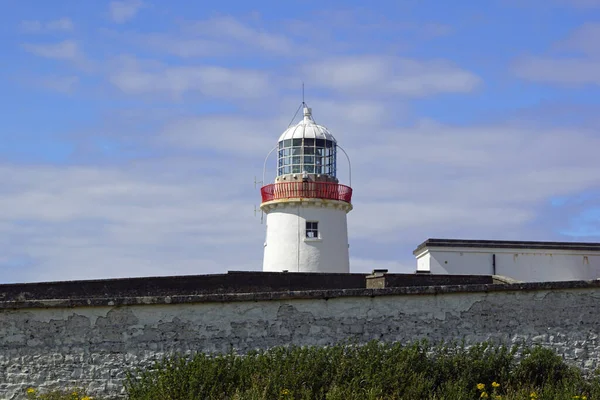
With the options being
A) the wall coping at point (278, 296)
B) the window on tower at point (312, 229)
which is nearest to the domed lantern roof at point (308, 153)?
the window on tower at point (312, 229)

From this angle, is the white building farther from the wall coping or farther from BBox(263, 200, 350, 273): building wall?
the wall coping

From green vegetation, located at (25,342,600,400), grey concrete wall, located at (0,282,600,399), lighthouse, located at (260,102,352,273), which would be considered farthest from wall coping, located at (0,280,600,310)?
lighthouse, located at (260,102,352,273)

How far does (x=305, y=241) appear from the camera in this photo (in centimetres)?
2714

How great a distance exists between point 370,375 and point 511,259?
13.5m

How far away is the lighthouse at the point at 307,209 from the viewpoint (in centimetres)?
2712

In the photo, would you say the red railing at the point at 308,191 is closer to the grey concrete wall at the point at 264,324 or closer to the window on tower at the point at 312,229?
the window on tower at the point at 312,229

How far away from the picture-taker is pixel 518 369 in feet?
48.3

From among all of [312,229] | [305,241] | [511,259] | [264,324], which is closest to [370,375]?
[264,324]

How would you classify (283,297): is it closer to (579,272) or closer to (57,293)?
(57,293)

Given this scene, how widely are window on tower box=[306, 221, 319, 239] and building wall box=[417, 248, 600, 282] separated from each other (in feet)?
9.39

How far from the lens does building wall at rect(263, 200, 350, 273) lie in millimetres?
27031

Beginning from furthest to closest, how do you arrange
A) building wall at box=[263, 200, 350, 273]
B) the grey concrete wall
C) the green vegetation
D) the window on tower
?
1. the window on tower
2. building wall at box=[263, 200, 350, 273]
3. the grey concrete wall
4. the green vegetation

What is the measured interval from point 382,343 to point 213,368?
8.25 ft

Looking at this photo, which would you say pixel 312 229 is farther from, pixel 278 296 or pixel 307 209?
pixel 278 296
